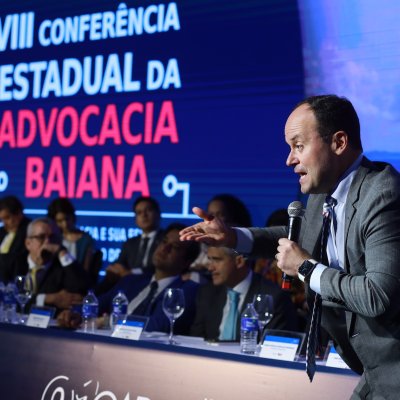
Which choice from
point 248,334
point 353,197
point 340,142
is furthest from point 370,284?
point 248,334

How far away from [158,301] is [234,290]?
590 millimetres

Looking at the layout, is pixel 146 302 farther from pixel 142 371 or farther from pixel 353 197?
pixel 353 197

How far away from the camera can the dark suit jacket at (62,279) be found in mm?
4789

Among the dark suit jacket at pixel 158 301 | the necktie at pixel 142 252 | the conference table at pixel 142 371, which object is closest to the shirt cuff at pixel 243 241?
the conference table at pixel 142 371

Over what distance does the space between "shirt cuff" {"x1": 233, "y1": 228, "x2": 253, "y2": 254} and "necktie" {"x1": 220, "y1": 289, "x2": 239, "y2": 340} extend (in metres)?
1.43

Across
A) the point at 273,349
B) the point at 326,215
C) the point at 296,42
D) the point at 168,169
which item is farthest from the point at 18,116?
the point at 326,215

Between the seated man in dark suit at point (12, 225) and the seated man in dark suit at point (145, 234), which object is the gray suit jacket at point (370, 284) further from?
the seated man in dark suit at point (12, 225)

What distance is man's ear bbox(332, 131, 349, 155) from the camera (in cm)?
212

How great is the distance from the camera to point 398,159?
514cm

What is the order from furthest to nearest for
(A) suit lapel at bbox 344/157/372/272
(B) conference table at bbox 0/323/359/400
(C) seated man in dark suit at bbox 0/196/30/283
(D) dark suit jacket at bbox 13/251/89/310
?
(C) seated man in dark suit at bbox 0/196/30/283
(D) dark suit jacket at bbox 13/251/89/310
(B) conference table at bbox 0/323/359/400
(A) suit lapel at bbox 344/157/372/272

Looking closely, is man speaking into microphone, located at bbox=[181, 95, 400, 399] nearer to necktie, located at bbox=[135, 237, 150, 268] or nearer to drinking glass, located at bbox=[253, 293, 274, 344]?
drinking glass, located at bbox=[253, 293, 274, 344]

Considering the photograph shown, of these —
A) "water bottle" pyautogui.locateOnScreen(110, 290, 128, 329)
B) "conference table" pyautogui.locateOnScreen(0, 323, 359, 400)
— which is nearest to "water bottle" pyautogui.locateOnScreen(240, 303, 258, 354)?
"conference table" pyautogui.locateOnScreen(0, 323, 359, 400)

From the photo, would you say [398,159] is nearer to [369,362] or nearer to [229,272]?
[229,272]

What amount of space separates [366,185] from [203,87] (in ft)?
13.9
